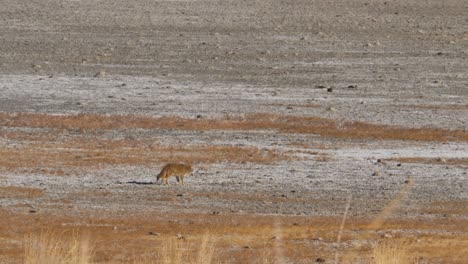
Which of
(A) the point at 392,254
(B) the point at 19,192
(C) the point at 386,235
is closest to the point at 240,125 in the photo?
(B) the point at 19,192

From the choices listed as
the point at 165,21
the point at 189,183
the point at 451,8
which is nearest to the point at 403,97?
the point at 189,183

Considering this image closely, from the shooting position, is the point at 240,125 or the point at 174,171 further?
the point at 240,125

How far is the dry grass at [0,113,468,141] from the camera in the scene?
21.1m

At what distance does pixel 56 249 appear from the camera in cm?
1077

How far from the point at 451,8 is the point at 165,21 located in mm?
8781

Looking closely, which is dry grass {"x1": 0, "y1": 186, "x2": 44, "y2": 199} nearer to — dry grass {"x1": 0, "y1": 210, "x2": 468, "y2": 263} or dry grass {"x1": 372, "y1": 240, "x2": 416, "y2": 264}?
dry grass {"x1": 0, "y1": 210, "x2": 468, "y2": 263}

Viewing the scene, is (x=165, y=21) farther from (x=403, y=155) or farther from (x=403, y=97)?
(x=403, y=155)

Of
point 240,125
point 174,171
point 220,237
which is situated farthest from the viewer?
point 240,125

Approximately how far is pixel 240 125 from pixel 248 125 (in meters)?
0.13

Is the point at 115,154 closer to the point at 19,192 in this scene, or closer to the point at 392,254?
the point at 19,192

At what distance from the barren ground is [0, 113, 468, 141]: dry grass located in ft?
0.15

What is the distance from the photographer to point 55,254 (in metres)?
10.2

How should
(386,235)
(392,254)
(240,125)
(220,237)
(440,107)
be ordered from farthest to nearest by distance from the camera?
(440,107) < (240,125) < (386,235) < (220,237) < (392,254)

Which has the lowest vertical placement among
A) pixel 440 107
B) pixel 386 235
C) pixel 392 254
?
pixel 392 254
